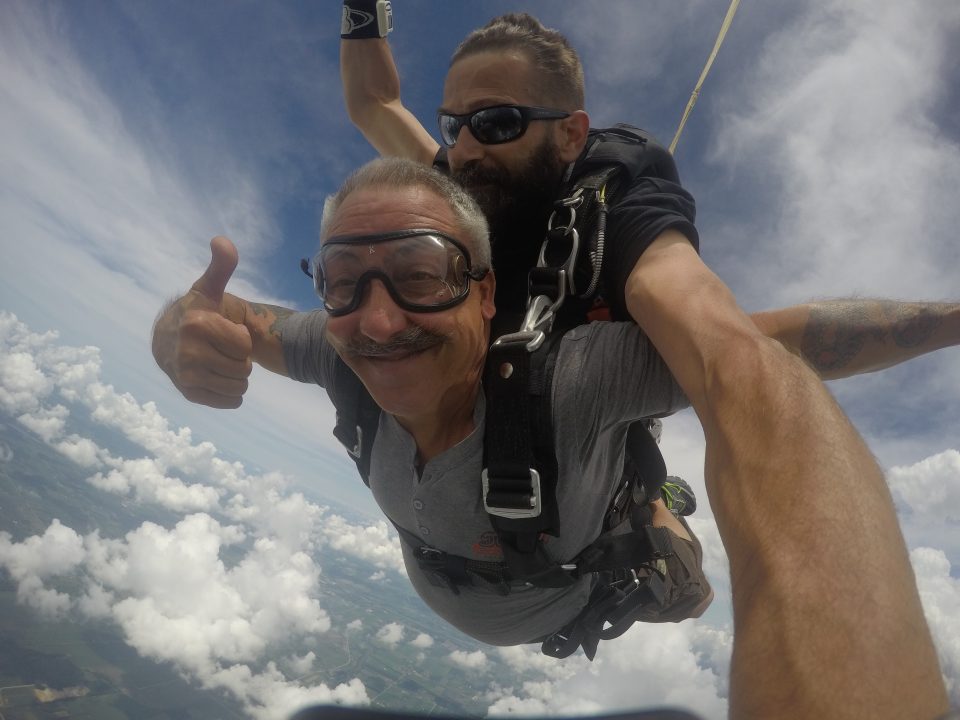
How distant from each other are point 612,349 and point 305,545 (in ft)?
733

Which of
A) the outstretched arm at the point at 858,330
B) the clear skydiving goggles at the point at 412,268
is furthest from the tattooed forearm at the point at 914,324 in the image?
the clear skydiving goggles at the point at 412,268

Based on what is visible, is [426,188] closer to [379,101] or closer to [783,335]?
[783,335]

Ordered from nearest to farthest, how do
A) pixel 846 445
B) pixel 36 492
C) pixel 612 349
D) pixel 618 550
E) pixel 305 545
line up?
1. pixel 846 445
2. pixel 612 349
3. pixel 618 550
4. pixel 36 492
5. pixel 305 545

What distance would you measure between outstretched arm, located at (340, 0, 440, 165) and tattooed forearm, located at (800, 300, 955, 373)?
273cm

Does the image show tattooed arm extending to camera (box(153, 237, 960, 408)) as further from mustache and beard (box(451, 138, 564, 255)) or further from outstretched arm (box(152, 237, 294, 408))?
mustache and beard (box(451, 138, 564, 255))

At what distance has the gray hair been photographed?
200 cm

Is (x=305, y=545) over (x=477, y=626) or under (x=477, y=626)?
over

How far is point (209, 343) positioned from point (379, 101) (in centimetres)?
293

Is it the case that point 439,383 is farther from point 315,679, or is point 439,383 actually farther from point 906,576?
point 315,679

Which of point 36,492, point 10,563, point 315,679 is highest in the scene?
point 36,492

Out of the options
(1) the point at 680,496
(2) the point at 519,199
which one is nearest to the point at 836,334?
(2) the point at 519,199

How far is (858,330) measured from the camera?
1.96 m

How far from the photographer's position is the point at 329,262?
1.99 meters

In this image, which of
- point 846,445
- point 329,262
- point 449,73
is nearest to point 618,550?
point 846,445
